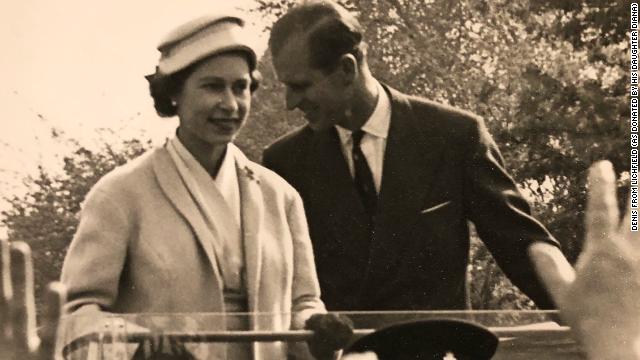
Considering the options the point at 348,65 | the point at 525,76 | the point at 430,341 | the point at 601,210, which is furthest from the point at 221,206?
the point at 525,76

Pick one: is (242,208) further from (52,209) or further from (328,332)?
(52,209)

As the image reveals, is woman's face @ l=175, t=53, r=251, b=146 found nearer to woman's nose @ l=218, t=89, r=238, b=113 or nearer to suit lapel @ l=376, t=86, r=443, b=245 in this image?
woman's nose @ l=218, t=89, r=238, b=113

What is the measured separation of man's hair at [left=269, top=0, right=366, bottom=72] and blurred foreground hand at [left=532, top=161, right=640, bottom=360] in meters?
2.01

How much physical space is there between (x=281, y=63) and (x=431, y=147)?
0.39 meters

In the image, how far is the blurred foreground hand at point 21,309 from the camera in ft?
4.71

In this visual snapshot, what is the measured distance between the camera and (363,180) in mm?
3191

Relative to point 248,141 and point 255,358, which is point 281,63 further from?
point 248,141

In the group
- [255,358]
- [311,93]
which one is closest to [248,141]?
[311,93]

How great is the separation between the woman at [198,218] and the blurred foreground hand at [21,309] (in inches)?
38.7

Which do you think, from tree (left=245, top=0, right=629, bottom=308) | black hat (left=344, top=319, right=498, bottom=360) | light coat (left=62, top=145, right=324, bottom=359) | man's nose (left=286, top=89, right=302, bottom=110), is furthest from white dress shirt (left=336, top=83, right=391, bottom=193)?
tree (left=245, top=0, right=629, bottom=308)

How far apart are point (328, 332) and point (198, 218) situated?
1.82 ft

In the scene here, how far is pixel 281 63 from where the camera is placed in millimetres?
3318

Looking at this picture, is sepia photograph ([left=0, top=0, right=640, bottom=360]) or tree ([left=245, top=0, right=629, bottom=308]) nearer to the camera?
sepia photograph ([left=0, top=0, right=640, bottom=360])

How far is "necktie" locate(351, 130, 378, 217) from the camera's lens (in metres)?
3.17
